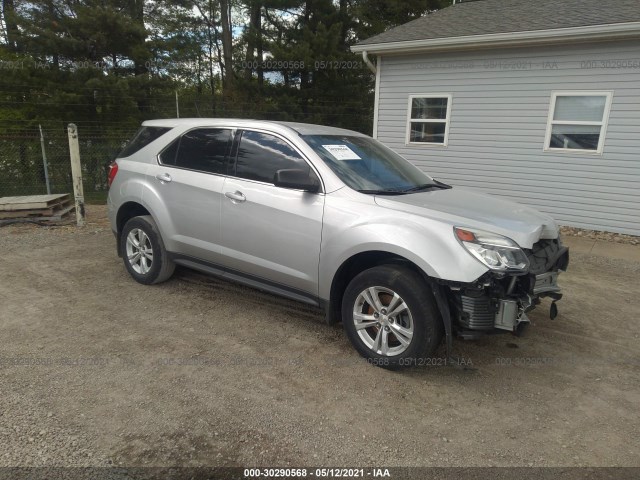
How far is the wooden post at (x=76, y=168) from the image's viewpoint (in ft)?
23.1

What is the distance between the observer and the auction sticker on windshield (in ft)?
12.2

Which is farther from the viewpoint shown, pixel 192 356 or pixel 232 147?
pixel 232 147

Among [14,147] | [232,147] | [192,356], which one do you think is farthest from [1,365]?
[14,147]

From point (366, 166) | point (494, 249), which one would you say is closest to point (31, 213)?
point (366, 166)

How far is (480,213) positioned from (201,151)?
2.61 meters

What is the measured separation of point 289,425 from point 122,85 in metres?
14.2

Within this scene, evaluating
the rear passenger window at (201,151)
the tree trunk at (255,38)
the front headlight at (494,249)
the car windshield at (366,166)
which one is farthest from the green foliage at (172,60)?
the front headlight at (494,249)

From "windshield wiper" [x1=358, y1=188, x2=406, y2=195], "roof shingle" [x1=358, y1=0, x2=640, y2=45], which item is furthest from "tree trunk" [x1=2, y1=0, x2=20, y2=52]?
"windshield wiper" [x1=358, y1=188, x2=406, y2=195]

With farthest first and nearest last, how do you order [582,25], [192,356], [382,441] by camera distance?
[582,25], [192,356], [382,441]

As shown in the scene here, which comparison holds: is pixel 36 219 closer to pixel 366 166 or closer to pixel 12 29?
pixel 366 166

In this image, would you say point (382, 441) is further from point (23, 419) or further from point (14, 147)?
point (14, 147)

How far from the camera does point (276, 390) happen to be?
9.58 ft

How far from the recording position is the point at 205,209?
4016mm

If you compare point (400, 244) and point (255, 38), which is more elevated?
point (255, 38)
